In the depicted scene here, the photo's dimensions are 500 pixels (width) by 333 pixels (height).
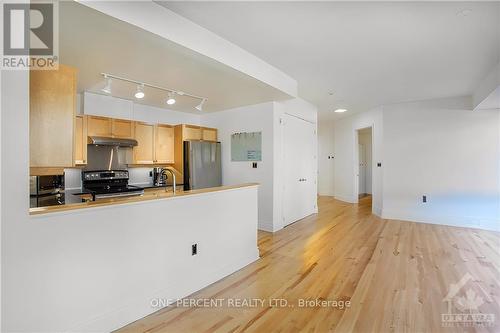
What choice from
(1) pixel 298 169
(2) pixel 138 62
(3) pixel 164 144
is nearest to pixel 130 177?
(3) pixel 164 144

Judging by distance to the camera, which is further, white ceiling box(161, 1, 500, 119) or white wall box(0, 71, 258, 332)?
white ceiling box(161, 1, 500, 119)

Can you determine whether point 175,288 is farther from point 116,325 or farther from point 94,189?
point 94,189

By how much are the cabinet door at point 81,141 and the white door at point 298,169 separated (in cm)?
333

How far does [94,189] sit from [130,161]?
2.42ft

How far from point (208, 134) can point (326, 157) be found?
4897 mm

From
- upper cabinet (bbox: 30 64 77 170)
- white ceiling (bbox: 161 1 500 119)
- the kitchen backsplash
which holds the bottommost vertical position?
the kitchen backsplash

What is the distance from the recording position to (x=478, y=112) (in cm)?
473

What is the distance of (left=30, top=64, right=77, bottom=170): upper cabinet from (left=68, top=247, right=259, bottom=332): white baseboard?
114cm

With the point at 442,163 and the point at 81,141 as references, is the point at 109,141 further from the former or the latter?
the point at 442,163

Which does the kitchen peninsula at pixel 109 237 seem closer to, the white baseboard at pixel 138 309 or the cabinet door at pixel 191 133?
the white baseboard at pixel 138 309

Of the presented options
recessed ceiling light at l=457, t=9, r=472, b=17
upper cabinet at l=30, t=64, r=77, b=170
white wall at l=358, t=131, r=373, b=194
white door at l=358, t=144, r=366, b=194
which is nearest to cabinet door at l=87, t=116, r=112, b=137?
upper cabinet at l=30, t=64, r=77, b=170

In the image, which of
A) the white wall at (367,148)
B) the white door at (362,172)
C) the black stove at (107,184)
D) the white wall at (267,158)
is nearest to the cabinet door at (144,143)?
the black stove at (107,184)

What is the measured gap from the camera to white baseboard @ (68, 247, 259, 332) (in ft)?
5.71

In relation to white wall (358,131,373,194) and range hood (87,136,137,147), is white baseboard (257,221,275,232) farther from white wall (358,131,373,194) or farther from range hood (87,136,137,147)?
white wall (358,131,373,194)
